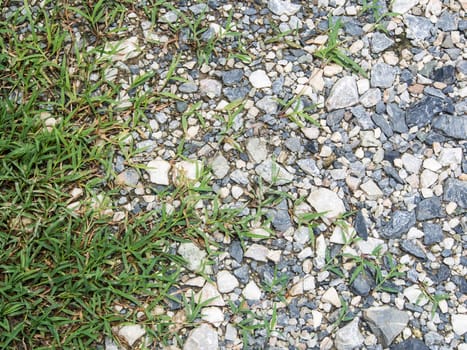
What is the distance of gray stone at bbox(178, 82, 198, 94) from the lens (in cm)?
380

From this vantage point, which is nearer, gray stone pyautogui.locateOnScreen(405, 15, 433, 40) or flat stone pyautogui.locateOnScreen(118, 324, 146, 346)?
flat stone pyautogui.locateOnScreen(118, 324, 146, 346)

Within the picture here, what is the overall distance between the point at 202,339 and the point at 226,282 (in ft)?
0.89

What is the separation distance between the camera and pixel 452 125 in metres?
3.75

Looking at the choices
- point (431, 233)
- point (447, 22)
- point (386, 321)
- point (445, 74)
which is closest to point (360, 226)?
point (431, 233)

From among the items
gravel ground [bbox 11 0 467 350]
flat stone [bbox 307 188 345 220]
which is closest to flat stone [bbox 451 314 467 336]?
gravel ground [bbox 11 0 467 350]

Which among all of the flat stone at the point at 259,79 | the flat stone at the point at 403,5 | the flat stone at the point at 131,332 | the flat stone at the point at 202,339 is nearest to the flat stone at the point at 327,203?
the flat stone at the point at 259,79

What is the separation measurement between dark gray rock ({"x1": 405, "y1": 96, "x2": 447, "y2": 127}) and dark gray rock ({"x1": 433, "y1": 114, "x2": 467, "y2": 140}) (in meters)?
0.04

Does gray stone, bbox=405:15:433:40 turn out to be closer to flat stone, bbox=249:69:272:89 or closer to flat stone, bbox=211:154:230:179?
flat stone, bbox=249:69:272:89

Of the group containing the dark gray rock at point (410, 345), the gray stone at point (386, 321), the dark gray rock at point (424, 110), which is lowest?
the dark gray rock at point (410, 345)

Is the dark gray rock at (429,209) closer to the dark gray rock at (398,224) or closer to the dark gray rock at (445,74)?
the dark gray rock at (398,224)

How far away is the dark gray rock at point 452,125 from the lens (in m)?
3.73

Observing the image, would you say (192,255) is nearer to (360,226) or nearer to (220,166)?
(220,166)

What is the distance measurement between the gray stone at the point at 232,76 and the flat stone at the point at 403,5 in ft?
2.89

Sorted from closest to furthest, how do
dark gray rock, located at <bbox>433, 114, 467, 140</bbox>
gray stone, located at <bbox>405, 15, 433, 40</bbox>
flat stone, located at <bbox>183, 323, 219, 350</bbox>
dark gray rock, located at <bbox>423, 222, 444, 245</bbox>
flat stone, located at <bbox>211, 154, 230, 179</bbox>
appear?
flat stone, located at <bbox>183, 323, 219, 350</bbox>, dark gray rock, located at <bbox>423, 222, 444, 245</bbox>, flat stone, located at <bbox>211, 154, 230, 179</bbox>, dark gray rock, located at <bbox>433, 114, 467, 140</bbox>, gray stone, located at <bbox>405, 15, 433, 40</bbox>
